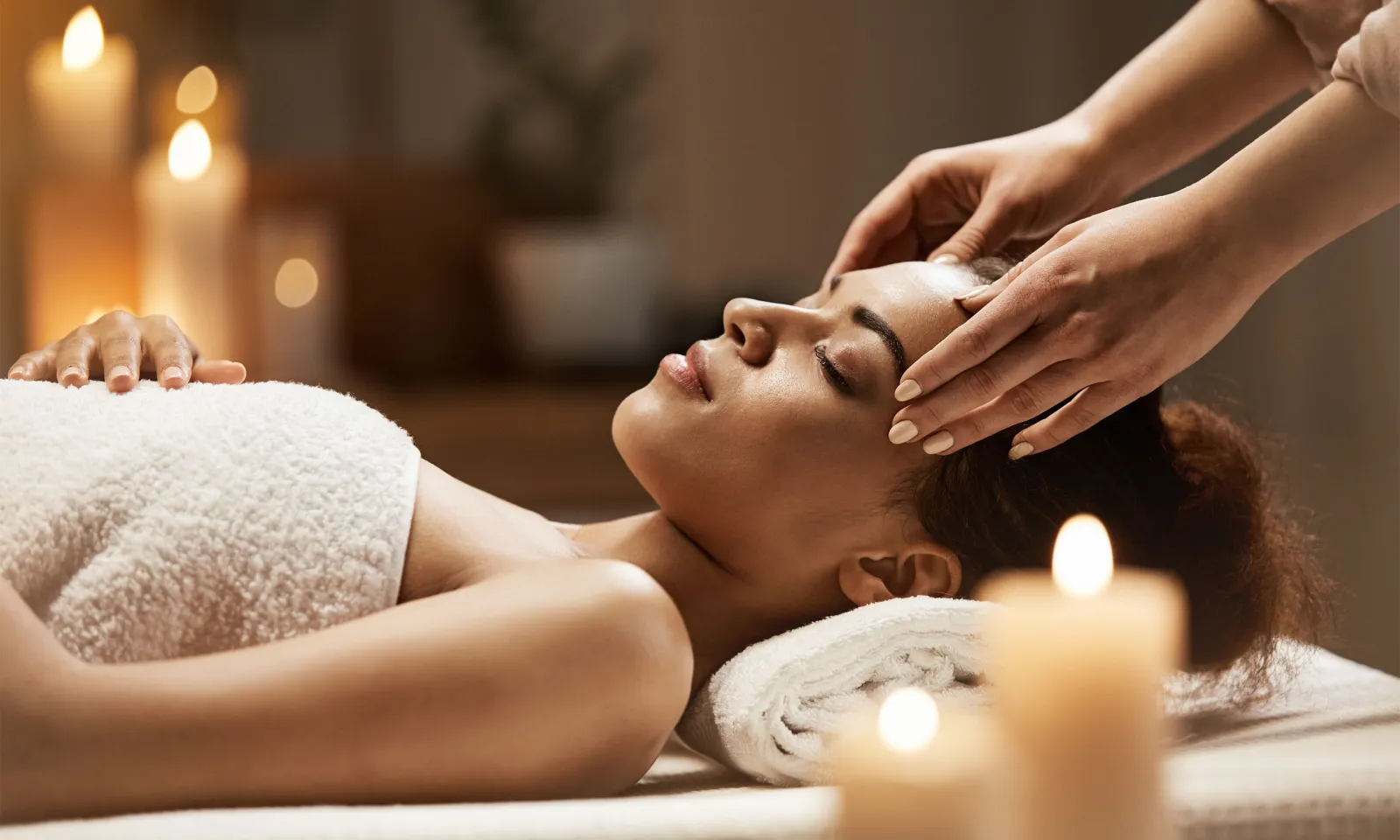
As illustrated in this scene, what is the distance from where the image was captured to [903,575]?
3.89 ft

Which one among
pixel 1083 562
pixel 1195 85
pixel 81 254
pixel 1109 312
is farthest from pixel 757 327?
pixel 81 254

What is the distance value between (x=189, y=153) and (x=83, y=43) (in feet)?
0.77

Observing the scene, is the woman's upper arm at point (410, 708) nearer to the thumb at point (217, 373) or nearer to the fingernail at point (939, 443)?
the fingernail at point (939, 443)

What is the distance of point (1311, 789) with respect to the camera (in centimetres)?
81

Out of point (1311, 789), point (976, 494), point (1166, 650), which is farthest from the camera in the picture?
point (976, 494)

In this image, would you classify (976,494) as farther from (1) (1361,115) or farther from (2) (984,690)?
(1) (1361,115)

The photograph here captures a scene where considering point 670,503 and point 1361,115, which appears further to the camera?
point 670,503

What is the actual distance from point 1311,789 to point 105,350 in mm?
1008

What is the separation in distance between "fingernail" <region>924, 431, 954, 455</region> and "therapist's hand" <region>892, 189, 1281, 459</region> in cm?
4

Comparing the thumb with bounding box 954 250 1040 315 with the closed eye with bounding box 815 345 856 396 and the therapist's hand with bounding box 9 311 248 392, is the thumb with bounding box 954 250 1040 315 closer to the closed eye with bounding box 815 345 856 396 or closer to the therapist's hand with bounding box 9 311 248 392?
the closed eye with bounding box 815 345 856 396

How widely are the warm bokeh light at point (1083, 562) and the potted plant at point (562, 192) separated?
8.85 ft

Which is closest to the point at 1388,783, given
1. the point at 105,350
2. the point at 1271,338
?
the point at 105,350

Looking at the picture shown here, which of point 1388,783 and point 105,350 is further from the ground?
point 105,350

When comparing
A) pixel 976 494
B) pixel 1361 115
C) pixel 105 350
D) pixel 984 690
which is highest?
pixel 1361 115
